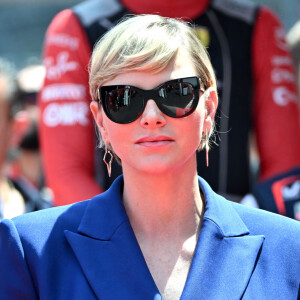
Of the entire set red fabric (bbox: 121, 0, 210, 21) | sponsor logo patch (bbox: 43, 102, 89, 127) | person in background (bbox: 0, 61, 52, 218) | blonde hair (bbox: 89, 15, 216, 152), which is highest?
blonde hair (bbox: 89, 15, 216, 152)

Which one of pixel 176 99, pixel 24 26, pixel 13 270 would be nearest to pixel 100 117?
pixel 176 99

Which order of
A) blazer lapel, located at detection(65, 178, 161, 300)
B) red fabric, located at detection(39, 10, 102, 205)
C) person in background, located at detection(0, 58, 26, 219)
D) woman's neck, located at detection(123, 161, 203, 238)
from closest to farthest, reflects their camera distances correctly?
blazer lapel, located at detection(65, 178, 161, 300), woman's neck, located at detection(123, 161, 203, 238), red fabric, located at detection(39, 10, 102, 205), person in background, located at detection(0, 58, 26, 219)

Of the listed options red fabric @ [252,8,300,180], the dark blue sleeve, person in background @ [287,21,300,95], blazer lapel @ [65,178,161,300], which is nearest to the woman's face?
blazer lapel @ [65,178,161,300]

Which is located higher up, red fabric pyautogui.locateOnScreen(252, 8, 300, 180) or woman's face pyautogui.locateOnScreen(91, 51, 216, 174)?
woman's face pyautogui.locateOnScreen(91, 51, 216, 174)

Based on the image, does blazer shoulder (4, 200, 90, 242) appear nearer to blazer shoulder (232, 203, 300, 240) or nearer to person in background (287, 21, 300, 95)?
blazer shoulder (232, 203, 300, 240)

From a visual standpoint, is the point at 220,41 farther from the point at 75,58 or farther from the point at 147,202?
the point at 147,202

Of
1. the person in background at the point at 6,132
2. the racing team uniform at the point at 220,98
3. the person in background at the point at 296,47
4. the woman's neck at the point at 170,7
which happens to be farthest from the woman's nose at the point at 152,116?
the person in background at the point at 296,47

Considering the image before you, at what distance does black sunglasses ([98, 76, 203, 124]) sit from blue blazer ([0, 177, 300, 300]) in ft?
0.92

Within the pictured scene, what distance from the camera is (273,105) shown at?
3.56 meters

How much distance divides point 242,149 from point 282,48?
548mm

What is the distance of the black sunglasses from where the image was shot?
222 cm

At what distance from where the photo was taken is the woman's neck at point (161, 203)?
90.5 inches

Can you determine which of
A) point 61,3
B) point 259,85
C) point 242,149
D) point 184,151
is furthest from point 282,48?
point 61,3

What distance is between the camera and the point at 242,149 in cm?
352
